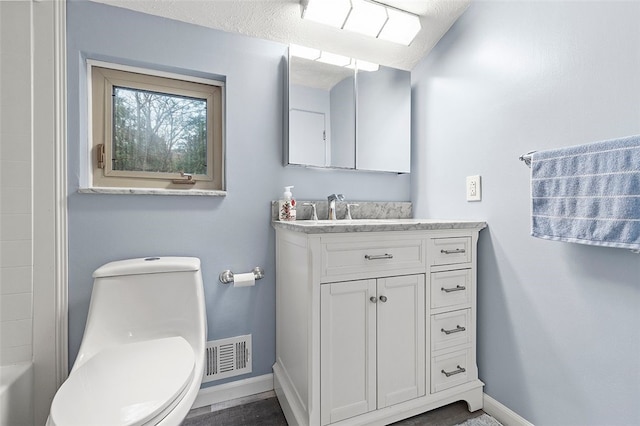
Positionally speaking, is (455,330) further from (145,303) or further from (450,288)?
(145,303)

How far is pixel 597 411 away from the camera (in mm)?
1010

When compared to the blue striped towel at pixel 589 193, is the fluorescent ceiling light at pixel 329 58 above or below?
above

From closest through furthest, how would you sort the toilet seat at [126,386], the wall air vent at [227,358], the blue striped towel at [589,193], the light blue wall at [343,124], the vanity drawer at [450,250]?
the toilet seat at [126,386]
the blue striped towel at [589,193]
the vanity drawer at [450,250]
the wall air vent at [227,358]
the light blue wall at [343,124]

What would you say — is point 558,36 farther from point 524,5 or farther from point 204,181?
point 204,181

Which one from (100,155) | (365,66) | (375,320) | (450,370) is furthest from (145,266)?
Result: (365,66)

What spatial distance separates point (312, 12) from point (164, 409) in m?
1.72

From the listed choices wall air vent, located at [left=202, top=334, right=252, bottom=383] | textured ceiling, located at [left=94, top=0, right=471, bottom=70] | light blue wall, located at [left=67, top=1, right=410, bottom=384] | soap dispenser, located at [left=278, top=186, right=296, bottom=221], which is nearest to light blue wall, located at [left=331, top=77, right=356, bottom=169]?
light blue wall, located at [left=67, top=1, right=410, bottom=384]

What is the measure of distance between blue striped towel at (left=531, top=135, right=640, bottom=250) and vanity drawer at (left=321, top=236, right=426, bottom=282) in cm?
47

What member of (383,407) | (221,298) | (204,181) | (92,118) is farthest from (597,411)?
(92,118)

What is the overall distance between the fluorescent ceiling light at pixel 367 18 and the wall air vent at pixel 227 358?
1.70 meters

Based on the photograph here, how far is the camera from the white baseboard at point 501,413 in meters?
1.24

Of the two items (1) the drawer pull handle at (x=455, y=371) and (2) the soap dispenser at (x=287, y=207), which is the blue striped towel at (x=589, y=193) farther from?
(2) the soap dispenser at (x=287, y=207)

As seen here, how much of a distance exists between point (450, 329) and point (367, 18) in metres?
1.64

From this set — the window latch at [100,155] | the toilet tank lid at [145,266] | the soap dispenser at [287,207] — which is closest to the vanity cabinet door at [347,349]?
the soap dispenser at [287,207]
